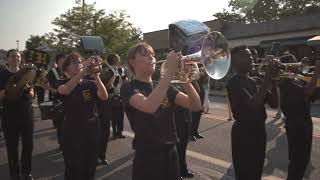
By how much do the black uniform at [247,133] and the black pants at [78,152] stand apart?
69.3 inches

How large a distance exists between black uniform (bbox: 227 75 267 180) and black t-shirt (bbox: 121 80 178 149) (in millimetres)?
1016

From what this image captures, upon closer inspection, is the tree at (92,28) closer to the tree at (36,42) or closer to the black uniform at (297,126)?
the tree at (36,42)

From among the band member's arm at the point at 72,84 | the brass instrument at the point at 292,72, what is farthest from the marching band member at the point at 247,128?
the band member's arm at the point at 72,84

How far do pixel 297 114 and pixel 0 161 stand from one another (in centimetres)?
544

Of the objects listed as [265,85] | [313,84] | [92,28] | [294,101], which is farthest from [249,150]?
[92,28]

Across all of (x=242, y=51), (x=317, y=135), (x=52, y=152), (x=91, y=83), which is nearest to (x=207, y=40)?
(x=242, y=51)

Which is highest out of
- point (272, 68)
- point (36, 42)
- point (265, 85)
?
point (36, 42)

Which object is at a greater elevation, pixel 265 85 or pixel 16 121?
pixel 265 85

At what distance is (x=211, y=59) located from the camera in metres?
4.18

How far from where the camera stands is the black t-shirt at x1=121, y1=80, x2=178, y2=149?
3.41 meters

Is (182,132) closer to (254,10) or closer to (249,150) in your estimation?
(249,150)

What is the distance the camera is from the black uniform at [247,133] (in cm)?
423

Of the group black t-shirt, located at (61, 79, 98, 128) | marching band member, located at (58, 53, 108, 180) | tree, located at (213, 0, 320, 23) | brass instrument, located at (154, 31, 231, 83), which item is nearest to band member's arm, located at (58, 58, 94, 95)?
marching band member, located at (58, 53, 108, 180)

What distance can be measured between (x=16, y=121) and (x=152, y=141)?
3.38 m
